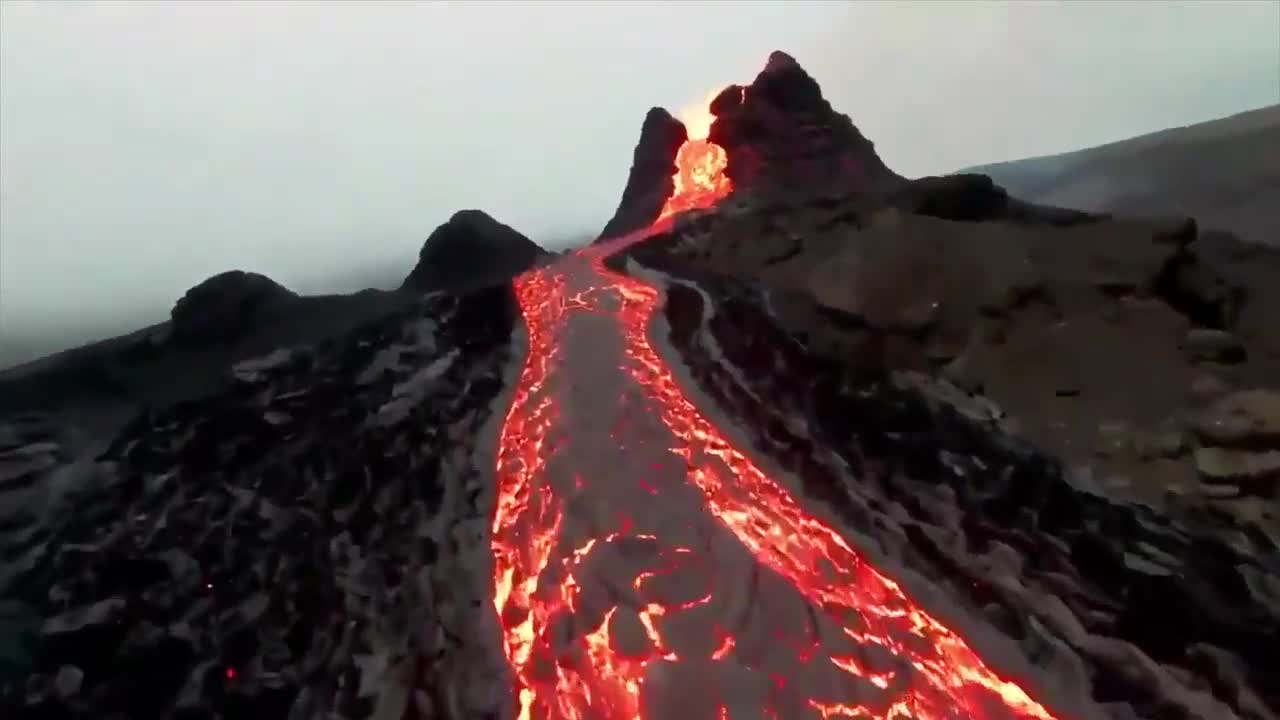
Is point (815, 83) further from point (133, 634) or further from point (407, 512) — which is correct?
point (133, 634)

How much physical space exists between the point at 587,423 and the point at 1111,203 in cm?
1383

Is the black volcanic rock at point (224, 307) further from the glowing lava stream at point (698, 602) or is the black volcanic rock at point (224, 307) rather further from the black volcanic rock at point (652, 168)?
the black volcanic rock at point (652, 168)

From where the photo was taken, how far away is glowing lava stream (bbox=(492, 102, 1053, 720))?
11.2 ft

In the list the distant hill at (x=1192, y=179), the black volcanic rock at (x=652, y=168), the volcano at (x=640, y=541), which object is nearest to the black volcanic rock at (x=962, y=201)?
the volcano at (x=640, y=541)

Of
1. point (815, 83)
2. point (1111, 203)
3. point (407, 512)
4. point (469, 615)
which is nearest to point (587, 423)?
point (407, 512)

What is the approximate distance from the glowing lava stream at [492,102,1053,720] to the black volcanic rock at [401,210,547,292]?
15.2ft

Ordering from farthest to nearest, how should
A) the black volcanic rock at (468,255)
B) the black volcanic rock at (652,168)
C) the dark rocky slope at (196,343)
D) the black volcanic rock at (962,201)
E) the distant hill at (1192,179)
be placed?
the black volcanic rock at (652,168)
the distant hill at (1192,179)
the black volcanic rock at (468,255)
the black volcanic rock at (962,201)
the dark rocky slope at (196,343)

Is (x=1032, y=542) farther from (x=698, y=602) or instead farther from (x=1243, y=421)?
(x=698, y=602)

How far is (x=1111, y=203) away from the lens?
47.5 feet

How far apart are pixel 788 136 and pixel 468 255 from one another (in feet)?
17.9

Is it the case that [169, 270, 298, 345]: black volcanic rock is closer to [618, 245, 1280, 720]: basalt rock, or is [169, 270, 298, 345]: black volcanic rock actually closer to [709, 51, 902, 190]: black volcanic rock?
[618, 245, 1280, 720]: basalt rock

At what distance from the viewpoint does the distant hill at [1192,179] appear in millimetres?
11438

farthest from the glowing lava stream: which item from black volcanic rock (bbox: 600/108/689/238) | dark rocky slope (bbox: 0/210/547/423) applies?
black volcanic rock (bbox: 600/108/689/238)

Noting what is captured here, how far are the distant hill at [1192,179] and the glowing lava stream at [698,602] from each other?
8891 millimetres
